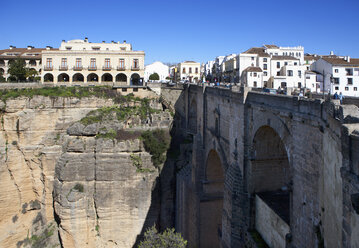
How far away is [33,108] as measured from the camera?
33.7m

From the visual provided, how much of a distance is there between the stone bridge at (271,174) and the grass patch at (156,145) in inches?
97.2

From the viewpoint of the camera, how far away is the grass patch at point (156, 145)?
28688 millimetres

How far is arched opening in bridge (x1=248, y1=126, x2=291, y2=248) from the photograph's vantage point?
13750 millimetres

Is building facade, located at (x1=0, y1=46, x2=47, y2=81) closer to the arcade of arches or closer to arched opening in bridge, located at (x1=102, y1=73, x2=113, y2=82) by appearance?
the arcade of arches

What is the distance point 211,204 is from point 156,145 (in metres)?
Result: 8.13

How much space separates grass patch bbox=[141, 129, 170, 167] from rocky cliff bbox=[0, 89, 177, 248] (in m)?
0.32

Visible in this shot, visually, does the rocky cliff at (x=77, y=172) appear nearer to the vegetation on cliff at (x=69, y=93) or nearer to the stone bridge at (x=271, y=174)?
the vegetation on cliff at (x=69, y=93)

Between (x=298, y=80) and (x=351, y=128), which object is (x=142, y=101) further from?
(x=351, y=128)

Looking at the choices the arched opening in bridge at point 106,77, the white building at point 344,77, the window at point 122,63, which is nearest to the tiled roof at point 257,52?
the white building at point 344,77

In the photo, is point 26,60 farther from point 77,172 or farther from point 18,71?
point 77,172

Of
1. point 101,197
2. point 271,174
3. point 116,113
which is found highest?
point 116,113

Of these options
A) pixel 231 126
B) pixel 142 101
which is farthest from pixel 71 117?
pixel 231 126

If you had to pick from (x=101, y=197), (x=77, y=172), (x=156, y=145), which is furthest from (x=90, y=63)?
(x=101, y=197)

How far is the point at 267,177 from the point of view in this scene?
580 inches
